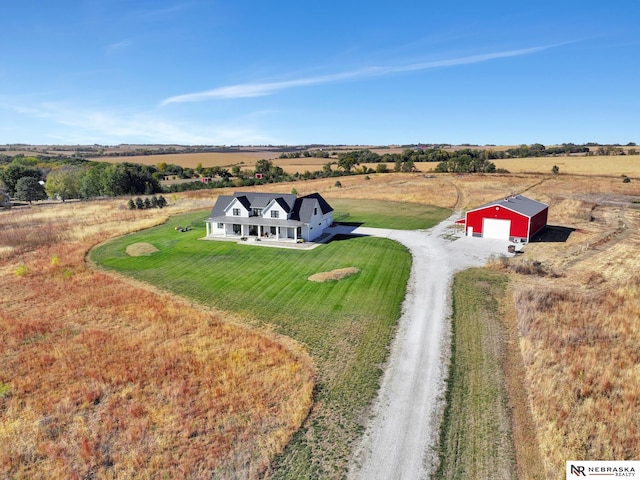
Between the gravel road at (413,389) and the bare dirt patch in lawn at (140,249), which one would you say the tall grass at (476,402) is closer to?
the gravel road at (413,389)

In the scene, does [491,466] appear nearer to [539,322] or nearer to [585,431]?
[585,431]

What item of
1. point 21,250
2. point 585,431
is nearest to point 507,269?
point 585,431

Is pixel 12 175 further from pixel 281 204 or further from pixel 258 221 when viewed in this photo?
pixel 281 204

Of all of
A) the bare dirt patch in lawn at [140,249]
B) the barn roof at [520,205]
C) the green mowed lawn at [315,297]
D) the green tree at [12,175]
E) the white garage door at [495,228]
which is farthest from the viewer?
the green tree at [12,175]

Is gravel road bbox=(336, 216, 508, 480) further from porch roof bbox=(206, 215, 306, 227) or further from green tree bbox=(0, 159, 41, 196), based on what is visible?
green tree bbox=(0, 159, 41, 196)

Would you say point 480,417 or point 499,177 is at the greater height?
point 499,177

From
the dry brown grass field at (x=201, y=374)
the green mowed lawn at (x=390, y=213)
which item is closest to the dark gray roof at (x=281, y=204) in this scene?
the green mowed lawn at (x=390, y=213)

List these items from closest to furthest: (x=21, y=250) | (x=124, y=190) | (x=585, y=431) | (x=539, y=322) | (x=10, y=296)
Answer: (x=585, y=431), (x=539, y=322), (x=10, y=296), (x=21, y=250), (x=124, y=190)
